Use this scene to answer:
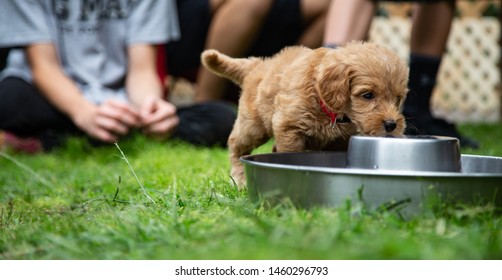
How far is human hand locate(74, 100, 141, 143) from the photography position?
12.8 feet

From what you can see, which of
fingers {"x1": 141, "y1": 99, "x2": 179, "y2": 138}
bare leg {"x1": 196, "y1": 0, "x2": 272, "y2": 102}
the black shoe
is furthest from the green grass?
bare leg {"x1": 196, "y1": 0, "x2": 272, "y2": 102}

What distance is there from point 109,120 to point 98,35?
0.81 metres

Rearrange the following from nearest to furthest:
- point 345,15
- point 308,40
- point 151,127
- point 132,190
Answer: point 132,190, point 345,15, point 151,127, point 308,40

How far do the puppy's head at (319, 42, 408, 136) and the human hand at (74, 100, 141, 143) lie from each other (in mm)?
1915

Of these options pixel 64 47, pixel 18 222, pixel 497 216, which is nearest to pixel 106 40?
pixel 64 47

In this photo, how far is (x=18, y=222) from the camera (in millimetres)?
2082

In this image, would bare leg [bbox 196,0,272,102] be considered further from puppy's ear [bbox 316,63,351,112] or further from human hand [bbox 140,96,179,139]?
puppy's ear [bbox 316,63,351,112]

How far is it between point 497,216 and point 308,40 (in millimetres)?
3344

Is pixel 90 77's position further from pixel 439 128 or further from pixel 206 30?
pixel 439 128

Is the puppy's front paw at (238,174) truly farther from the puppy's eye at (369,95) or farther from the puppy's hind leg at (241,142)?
the puppy's eye at (369,95)

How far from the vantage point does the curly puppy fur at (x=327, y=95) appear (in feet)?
7.29

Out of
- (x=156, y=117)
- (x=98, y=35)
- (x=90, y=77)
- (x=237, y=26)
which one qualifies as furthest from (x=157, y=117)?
(x=237, y=26)

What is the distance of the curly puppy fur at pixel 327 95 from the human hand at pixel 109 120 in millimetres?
1510

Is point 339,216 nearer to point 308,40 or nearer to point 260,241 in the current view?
point 260,241
